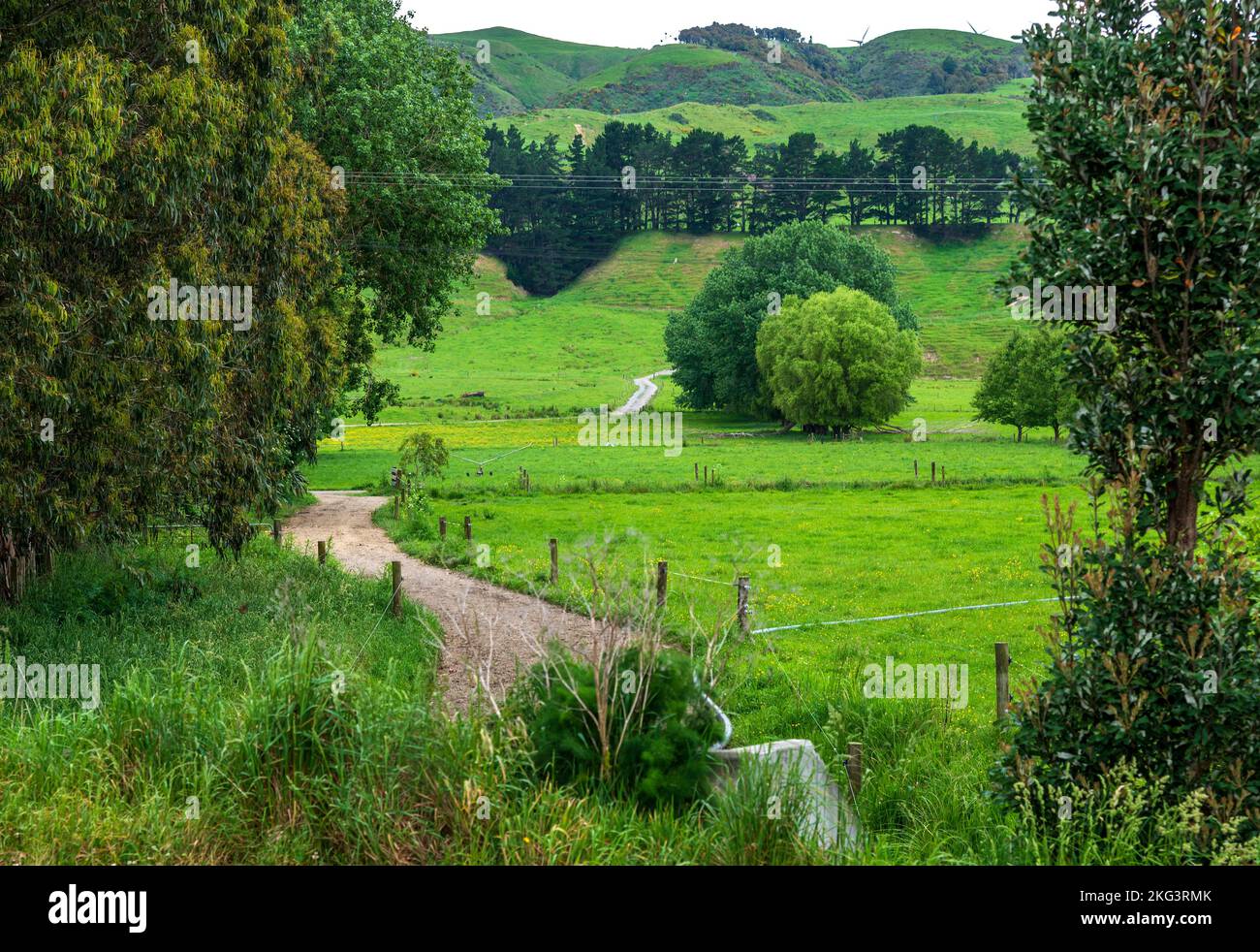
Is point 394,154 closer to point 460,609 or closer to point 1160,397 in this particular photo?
point 460,609

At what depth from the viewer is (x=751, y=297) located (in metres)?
93.5

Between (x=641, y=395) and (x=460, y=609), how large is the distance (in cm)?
8005

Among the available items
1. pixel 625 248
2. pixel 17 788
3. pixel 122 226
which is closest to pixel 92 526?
pixel 122 226

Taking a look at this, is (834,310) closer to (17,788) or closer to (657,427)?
(657,427)

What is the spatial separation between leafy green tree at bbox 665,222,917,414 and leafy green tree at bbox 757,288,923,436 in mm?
6226

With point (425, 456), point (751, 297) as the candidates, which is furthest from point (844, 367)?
point (425, 456)

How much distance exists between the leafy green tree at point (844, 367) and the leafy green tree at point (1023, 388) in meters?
5.66

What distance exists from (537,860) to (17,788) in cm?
402

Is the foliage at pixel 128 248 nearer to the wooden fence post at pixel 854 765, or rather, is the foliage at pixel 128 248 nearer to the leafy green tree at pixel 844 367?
the wooden fence post at pixel 854 765

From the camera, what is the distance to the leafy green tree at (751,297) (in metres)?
89.2

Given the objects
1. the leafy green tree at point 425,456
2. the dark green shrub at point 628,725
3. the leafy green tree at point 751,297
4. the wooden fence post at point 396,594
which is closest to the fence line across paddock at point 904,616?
the wooden fence post at point 396,594

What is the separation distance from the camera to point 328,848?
7734 millimetres

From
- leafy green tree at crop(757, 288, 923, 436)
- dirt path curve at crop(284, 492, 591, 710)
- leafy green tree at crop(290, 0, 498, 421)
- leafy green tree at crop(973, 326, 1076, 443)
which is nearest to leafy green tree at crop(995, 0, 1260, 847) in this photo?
dirt path curve at crop(284, 492, 591, 710)

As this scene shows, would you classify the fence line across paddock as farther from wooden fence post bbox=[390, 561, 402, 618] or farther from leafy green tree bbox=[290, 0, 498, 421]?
leafy green tree bbox=[290, 0, 498, 421]
